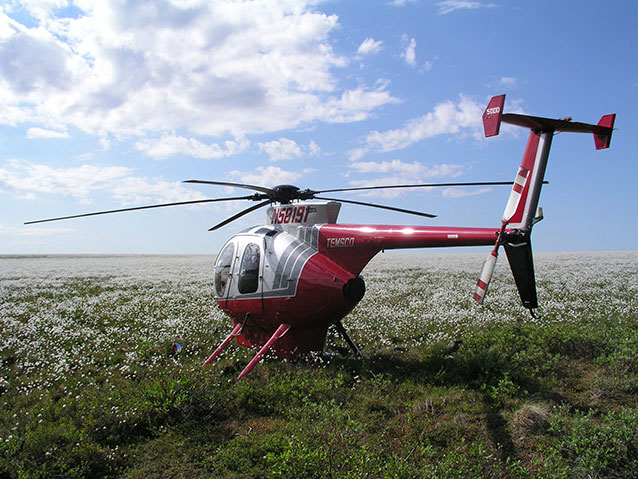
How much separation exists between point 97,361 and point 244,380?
5.08 metres

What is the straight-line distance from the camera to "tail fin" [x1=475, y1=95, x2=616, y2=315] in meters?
7.28

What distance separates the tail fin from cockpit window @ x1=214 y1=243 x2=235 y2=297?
268 inches

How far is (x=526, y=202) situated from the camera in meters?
7.39

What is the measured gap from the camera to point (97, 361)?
38.1ft

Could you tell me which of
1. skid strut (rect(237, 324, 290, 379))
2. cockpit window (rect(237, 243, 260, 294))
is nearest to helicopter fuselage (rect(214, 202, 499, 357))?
cockpit window (rect(237, 243, 260, 294))

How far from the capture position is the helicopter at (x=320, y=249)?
739 cm

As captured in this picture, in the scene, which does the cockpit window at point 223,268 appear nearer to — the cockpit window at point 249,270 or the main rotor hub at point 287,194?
the cockpit window at point 249,270

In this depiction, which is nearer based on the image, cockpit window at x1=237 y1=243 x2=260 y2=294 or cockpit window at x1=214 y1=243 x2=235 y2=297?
cockpit window at x1=237 y1=243 x2=260 y2=294

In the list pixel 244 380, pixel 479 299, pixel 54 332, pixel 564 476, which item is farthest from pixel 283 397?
pixel 54 332

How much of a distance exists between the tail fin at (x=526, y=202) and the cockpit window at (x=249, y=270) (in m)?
5.66

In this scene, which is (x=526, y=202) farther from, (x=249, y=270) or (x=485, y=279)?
(x=249, y=270)

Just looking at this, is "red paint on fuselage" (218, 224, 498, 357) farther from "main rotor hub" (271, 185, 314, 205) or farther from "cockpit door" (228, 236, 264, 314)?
"main rotor hub" (271, 185, 314, 205)

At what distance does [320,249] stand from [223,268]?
10.2 feet

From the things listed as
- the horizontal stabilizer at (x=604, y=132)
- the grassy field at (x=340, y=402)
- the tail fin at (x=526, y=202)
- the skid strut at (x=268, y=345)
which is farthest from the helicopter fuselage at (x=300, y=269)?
the horizontal stabilizer at (x=604, y=132)
